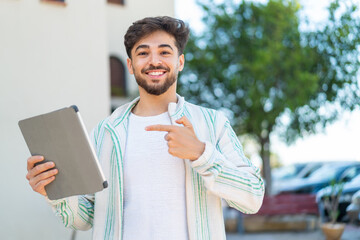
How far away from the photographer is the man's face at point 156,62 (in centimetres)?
227

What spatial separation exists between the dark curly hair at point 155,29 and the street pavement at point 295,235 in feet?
27.2

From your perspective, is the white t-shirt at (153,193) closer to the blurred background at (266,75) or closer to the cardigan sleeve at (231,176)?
the cardigan sleeve at (231,176)

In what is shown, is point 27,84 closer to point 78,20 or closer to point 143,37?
point 78,20

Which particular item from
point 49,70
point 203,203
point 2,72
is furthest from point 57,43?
point 203,203

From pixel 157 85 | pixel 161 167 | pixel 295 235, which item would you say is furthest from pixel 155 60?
pixel 295 235

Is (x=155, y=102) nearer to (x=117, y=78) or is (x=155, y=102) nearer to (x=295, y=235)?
(x=295, y=235)

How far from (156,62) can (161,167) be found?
0.48 metres

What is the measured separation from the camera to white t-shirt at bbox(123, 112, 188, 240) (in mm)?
2066

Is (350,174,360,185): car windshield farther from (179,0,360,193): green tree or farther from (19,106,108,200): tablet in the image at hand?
(19,106,108,200): tablet

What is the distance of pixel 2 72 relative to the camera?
665 centimetres

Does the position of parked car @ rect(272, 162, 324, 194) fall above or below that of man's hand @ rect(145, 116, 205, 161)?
below

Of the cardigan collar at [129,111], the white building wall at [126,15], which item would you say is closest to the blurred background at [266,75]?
the white building wall at [126,15]

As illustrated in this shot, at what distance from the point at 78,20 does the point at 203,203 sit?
592 centimetres

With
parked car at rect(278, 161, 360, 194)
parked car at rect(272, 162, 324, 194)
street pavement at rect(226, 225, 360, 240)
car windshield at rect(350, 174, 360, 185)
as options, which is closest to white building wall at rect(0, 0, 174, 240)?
street pavement at rect(226, 225, 360, 240)
